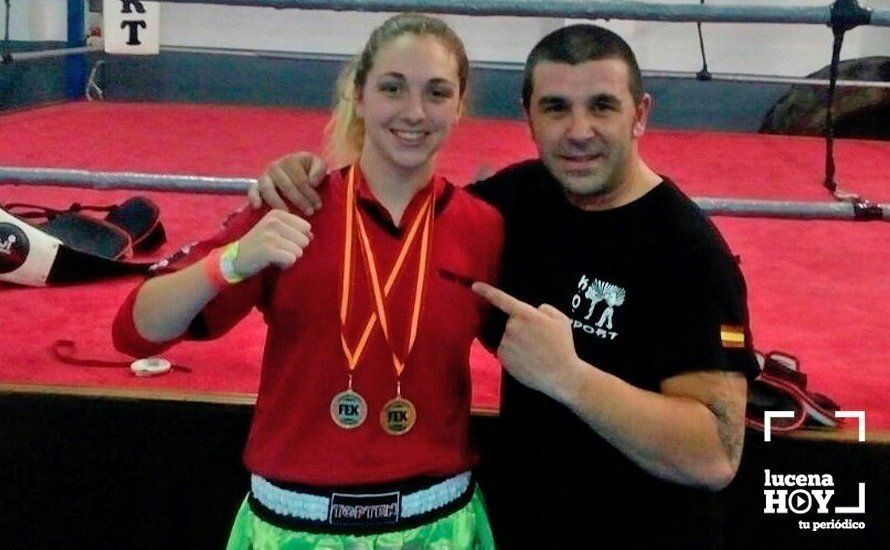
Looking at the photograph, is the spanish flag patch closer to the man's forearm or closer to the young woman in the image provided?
the man's forearm

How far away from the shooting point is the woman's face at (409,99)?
3.84 ft

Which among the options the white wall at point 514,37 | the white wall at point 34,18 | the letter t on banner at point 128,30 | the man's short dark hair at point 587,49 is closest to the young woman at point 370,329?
the man's short dark hair at point 587,49

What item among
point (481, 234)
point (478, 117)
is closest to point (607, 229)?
point (481, 234)

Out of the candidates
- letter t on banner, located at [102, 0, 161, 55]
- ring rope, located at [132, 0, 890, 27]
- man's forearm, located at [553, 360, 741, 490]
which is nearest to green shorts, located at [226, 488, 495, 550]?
man's forearm, located at [553, 360, 741, 490]

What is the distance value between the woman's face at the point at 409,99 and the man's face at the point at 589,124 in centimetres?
12

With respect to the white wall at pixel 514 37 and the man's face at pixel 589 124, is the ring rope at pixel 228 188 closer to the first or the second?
the man's face at pixel 589 124

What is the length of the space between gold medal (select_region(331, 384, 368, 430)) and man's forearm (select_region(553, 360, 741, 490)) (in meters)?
0.23

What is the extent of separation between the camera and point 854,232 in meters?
2.70

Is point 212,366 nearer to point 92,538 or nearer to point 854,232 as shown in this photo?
point 92,538

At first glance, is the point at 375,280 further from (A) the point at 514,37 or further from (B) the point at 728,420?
(A) the point at 514,37

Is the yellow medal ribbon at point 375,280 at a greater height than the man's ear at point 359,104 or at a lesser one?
lesser

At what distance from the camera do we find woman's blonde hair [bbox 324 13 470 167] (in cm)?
120

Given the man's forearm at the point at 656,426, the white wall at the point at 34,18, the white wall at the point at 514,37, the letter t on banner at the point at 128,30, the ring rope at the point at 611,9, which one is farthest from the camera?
the white wall at the point at 514,37

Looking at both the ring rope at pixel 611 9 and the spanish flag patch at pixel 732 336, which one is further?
the ring rope at pixel 611 9
